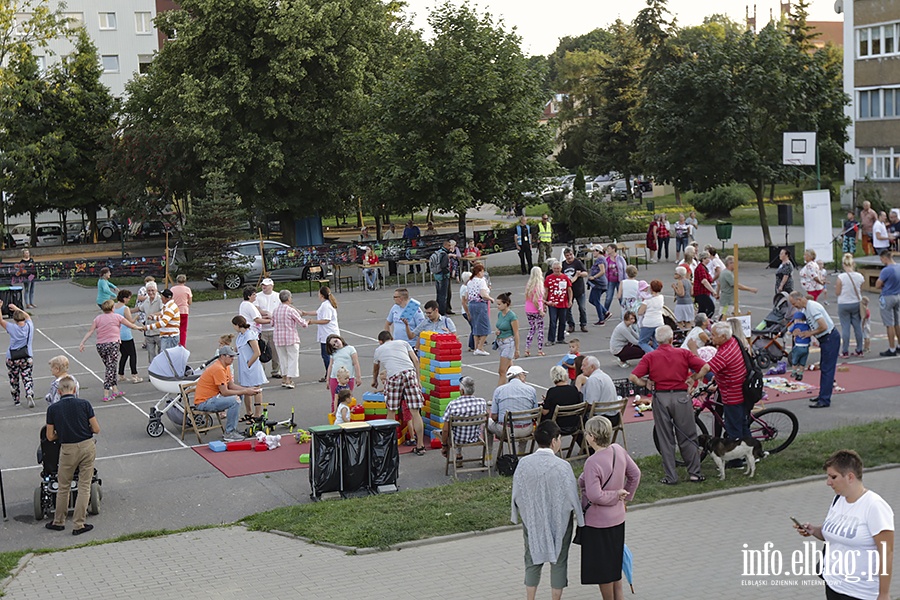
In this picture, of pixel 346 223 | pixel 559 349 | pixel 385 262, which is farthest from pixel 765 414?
pixel 346 223

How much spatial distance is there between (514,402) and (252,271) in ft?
77.4

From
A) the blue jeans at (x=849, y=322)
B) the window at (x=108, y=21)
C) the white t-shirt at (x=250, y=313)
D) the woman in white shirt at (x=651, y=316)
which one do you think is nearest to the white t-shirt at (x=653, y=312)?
the woman in white shirt at (x=651, y=316)

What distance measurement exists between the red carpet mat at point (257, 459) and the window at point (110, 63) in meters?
62.2

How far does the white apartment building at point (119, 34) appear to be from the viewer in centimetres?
7025

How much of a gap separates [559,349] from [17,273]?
2199 centimetres

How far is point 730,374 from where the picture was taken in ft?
39.8

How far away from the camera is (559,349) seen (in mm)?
21578

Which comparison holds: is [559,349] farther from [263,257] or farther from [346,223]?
[346,223]

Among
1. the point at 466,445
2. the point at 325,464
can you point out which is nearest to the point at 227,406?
the point at 325,464

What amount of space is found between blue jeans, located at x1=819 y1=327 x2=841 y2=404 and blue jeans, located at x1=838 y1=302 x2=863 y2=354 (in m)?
4.08

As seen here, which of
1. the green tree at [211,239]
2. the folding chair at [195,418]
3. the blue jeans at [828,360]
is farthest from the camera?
the green tree at [211,239]

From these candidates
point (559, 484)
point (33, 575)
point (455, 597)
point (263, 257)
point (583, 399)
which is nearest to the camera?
point (559, 484)

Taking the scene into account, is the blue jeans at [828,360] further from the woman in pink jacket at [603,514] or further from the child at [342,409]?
the woman in pink jacket at [603,514]

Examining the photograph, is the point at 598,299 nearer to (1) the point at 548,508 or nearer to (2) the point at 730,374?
(2) the point at 730,374
